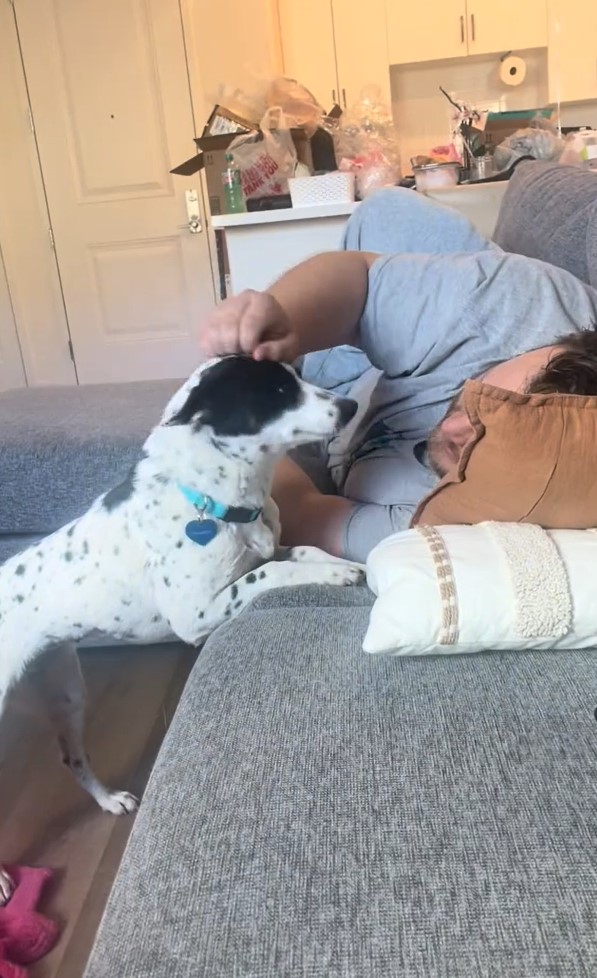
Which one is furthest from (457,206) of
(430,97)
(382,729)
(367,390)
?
(430,97)

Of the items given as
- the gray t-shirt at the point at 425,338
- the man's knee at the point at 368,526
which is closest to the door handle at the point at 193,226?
the gray t-shirt at the point at 425,338

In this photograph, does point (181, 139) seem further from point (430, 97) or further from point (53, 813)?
point (53, 813)

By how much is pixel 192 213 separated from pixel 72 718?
11.3 feet

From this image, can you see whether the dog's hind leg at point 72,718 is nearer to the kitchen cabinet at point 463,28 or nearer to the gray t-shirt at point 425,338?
the gray t-shirt at point 425,338

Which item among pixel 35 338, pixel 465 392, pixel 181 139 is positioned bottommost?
pixel 35 338

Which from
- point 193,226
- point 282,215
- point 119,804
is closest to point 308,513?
point 119,804

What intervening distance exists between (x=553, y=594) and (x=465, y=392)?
268 mm

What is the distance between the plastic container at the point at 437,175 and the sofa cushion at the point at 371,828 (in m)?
2.33

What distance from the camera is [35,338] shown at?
15.3ft

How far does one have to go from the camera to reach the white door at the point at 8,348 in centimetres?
461

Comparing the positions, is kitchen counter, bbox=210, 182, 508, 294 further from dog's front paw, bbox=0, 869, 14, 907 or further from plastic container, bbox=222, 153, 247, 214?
dog's front paw, bbox=0, 869, 14, 907

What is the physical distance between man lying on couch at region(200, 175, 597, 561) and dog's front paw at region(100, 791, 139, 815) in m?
0.59

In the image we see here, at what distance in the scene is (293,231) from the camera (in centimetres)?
249

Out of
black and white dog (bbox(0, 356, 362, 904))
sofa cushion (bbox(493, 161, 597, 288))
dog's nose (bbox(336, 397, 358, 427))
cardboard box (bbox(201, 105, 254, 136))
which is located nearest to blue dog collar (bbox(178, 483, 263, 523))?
black and white dog (bbox(0, 356, 362, 904))
